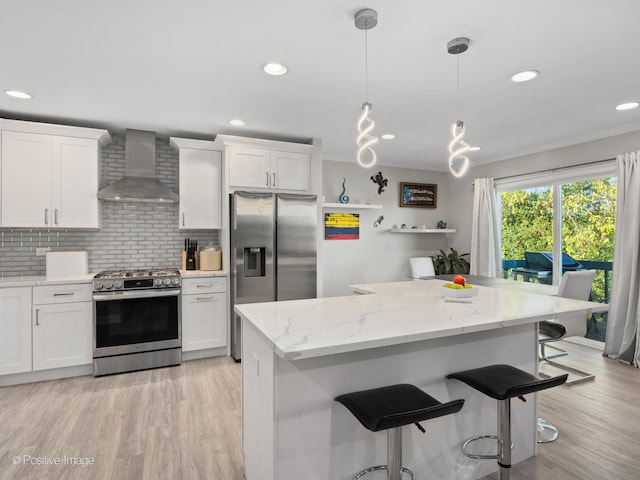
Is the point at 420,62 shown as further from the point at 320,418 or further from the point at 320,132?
the point at 320,418

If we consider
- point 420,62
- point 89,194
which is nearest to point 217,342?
point 89,194

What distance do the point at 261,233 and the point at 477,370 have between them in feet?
8.57

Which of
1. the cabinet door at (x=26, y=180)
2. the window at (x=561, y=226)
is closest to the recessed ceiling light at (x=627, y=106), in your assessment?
the window at (x=561, y=226)

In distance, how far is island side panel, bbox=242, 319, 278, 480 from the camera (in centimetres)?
154

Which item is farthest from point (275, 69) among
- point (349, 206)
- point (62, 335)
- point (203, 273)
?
point (62, 335)

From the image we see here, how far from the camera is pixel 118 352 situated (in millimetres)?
3502

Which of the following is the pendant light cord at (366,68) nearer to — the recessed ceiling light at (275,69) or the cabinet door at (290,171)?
the recessed ceiling light at (275,69)

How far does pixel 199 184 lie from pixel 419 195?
144 inches

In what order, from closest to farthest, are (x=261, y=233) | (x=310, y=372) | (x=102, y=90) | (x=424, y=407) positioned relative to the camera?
(x=424, y=407) < (x=310, y=372) < (x=102, y=90) < (x=261, y=233)

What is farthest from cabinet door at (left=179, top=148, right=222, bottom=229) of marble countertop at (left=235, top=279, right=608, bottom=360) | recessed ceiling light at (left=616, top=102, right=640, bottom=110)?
recessed ceiling light at (left=616, top=102, right=640, bottom=110)

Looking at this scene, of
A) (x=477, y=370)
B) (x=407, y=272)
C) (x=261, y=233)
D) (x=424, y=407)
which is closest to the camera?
(x=424, y=407)

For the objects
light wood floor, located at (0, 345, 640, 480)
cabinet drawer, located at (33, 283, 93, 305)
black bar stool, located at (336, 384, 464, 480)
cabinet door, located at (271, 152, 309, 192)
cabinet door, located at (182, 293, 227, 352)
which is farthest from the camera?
cabinet door, located at (271, 152, 309, 192)

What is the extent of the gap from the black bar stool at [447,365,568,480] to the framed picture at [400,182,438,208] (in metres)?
4.36

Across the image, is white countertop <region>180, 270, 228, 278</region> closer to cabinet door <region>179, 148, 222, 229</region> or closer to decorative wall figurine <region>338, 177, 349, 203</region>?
cabinet door <region>179, 148, 222, 229</region>
